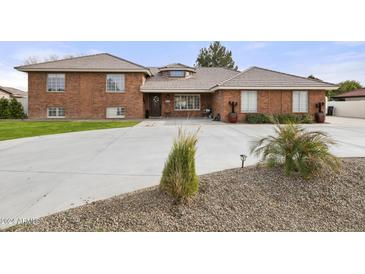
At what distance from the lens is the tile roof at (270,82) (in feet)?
69.3

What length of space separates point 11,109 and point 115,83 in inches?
424

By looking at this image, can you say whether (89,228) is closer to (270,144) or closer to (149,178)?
(149,178)

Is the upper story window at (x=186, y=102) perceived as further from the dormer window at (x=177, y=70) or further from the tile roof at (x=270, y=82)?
the tile roof at (x=270, y=82)

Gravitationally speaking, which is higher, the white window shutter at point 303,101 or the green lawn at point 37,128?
the white window shutter at point 303,101

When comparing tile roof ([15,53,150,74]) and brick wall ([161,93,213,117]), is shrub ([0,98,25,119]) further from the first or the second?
brick wall ([161,93,213,117])

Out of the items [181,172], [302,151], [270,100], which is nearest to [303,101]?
[270,100]

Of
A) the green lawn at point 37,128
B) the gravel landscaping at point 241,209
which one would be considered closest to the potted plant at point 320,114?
the green lawn at point 37,128

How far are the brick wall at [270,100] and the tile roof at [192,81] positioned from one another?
397 centimetres

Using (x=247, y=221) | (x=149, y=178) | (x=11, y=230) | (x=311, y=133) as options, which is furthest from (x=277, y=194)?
(x=11, y=230)

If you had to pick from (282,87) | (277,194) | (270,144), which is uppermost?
(282,87)

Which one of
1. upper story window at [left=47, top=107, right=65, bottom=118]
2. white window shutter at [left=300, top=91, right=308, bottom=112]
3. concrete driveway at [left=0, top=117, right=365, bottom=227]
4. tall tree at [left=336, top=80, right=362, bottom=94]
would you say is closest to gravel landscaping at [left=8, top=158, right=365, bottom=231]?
concrete driveway at [left=0, top=117, right=365, bottom=227]

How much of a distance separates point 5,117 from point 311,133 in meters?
28.8

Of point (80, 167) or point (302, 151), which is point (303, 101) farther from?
point (80, 167)

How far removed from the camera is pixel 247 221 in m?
3.68
